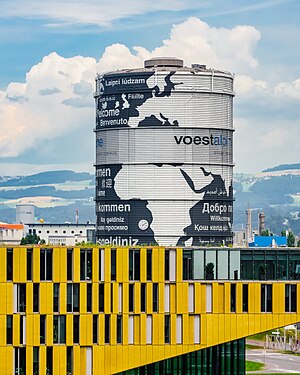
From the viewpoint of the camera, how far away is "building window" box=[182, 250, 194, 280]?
94.6 m

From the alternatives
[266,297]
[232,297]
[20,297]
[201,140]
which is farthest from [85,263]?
[201,140]

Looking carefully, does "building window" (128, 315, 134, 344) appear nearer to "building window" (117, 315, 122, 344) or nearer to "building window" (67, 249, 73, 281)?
"building window" (117, 315, 122, 344)

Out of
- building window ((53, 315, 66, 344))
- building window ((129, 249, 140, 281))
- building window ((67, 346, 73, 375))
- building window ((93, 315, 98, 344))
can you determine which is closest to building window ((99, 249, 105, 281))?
building window ((129, 249, 140, 281))

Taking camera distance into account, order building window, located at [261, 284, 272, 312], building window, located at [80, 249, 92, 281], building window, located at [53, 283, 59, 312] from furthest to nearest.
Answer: building window, located at [261, 284, 272, 312] < building window, located at [80, 249, 92, 281] < building window, located at [53, 283, 59, 312]

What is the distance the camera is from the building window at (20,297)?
92.1 metres

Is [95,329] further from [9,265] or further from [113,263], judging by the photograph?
[9,265]

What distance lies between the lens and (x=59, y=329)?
304 ft

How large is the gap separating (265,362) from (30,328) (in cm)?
6665

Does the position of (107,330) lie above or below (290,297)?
below

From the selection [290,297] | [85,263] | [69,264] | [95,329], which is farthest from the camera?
[290,297]

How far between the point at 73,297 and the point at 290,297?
14.9m

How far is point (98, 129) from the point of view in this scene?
16938 centimetres

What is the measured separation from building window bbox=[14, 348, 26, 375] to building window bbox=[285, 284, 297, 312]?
59.6 feet

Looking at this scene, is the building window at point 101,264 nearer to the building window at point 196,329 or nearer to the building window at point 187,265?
the building window at point 187,265
